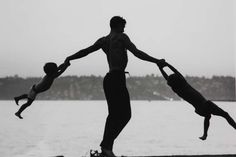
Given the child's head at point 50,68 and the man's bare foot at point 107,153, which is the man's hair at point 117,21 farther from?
the man's bare foot at point 107,153

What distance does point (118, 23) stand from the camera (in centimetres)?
654

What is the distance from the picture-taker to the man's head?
6512mm

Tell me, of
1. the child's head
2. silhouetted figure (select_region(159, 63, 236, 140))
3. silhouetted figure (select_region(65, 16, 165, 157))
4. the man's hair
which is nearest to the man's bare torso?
silhouetted figure (select_region(65, 16, 165, 157))

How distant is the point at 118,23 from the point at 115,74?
805 millimetres

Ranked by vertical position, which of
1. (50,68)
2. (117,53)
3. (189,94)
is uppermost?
(117,53)

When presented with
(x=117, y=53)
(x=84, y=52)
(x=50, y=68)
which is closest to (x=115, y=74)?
(x=117, y=53)

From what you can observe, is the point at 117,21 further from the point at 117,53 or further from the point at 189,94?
the point at 189,94

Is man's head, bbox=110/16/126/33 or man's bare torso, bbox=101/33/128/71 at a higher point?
man's head, bbox=110/16/126/33

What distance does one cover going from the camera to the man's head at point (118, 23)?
651cm

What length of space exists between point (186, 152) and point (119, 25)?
134ft

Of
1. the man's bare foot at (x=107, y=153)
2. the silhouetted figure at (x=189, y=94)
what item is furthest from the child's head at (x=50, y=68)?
the silhouetted figure at (x=189, y=94)

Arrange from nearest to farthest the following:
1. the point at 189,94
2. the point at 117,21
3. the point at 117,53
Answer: the point at 117,53
the point at 117,21
the point at 189,94

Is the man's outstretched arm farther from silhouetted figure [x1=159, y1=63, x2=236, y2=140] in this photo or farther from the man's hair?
silhouetted figure [x1=159, y1=63, x2=236, y2=140]

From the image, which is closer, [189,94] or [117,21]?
[117,21]
